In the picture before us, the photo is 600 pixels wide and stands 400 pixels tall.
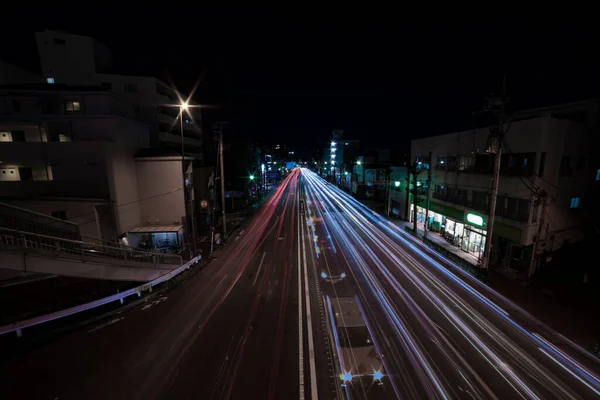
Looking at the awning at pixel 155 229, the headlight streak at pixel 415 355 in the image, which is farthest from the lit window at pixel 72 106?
the headlight streak at pixel 415 355

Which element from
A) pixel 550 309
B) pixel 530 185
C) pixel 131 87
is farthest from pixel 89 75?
pixel 550 309

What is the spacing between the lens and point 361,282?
629 inches

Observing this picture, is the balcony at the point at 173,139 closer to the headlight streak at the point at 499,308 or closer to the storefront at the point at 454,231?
the headlight streak at the point at 499,308

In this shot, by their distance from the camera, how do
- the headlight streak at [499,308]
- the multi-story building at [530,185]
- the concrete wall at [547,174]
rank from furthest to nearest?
the multi-story building at [530,185] < the concrete wall at [547,174] < the headlight streak at [499,308]

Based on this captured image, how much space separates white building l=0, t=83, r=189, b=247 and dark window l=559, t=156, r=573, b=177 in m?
30.6

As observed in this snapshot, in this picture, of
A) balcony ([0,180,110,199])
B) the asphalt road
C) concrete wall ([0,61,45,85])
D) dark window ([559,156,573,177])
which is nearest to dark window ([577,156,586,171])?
dark window ([559,156,573,177])

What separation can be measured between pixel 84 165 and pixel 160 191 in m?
6.08

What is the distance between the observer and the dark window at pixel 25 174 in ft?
70.3

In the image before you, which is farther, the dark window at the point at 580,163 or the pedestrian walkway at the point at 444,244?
the pedestrian walkway at the point at 444,244

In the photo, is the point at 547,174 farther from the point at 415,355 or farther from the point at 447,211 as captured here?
the point at 415,355

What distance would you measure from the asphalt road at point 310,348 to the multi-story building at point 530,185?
17.2 feet

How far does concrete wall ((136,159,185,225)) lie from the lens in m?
24.7

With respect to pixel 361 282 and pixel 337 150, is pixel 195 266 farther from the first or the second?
pixel 337 150

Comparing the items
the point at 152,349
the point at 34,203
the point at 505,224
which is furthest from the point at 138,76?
the point at 505,224
